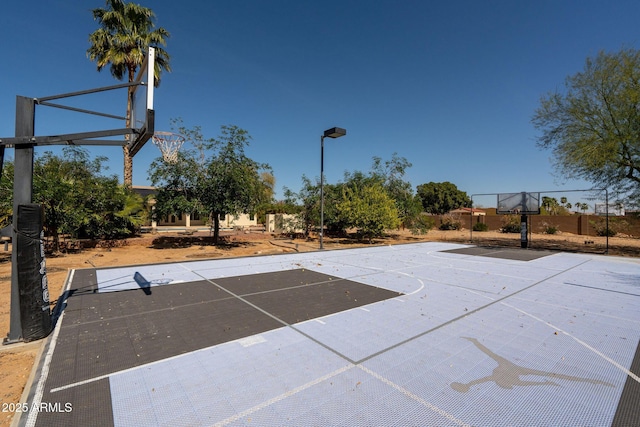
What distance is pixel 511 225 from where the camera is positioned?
97.0 feet

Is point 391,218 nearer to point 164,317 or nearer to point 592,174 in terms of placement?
point 592,174

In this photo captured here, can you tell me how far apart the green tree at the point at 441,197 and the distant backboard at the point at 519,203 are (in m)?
32.0

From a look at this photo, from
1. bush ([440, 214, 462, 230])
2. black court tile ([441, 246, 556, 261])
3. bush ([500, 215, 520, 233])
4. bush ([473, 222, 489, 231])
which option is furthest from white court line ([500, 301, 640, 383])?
bush ([440, 214, 462, 230])

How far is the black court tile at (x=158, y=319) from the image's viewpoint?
3016mm

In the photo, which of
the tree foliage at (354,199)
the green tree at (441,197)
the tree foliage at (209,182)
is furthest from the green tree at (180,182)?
the green tree at (441,197)

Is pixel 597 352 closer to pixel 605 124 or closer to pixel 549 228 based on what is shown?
pixel 605 124

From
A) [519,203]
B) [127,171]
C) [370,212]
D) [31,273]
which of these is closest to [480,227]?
[519,203]

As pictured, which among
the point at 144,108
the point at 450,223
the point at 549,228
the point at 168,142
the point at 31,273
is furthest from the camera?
the point at 450,223

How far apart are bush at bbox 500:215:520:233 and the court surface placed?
2485cm

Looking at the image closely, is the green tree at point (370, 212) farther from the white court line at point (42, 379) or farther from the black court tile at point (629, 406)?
the white court line at point (42, 379)

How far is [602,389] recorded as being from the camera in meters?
3.00

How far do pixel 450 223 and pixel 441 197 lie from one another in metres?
18.9

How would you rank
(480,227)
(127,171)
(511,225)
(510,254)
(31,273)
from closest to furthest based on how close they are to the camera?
1. (31,273)
2. (510,254)
3. (127,171)
4. (511,225)
5. (480,227)

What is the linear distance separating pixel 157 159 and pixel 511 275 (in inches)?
617
